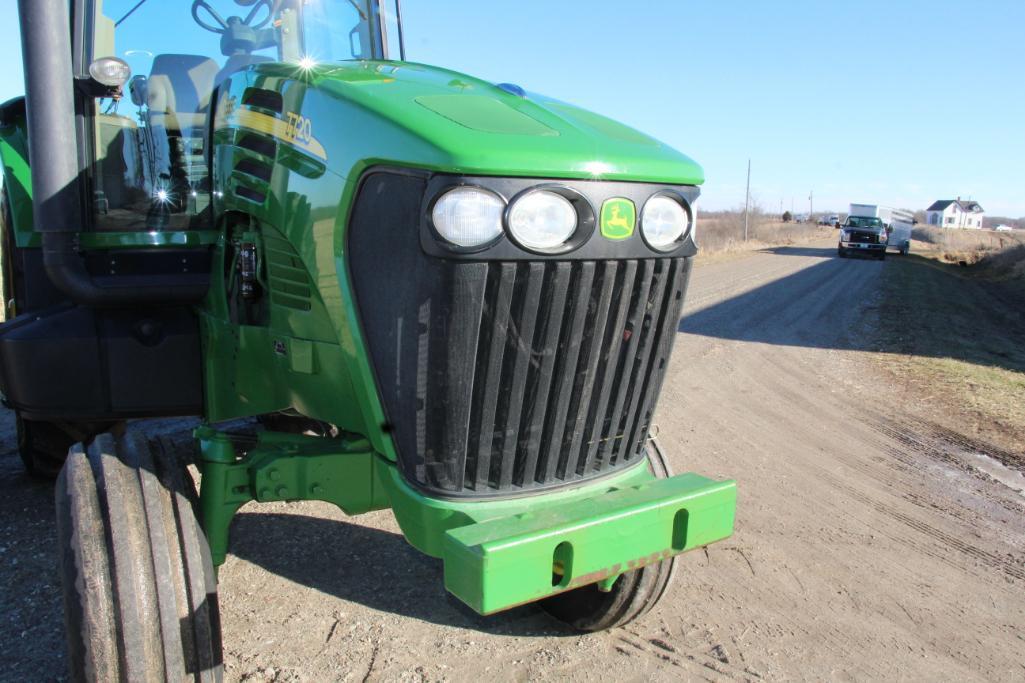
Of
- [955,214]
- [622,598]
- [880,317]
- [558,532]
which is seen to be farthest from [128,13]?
[955,214]

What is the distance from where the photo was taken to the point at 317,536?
4.04 metres

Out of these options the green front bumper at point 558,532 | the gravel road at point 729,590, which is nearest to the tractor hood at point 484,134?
the green front bumper at point 558,532

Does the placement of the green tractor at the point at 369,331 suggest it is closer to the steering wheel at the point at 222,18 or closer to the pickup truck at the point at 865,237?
the steering wheel at the point at 222,18

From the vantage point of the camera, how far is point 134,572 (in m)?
2.21

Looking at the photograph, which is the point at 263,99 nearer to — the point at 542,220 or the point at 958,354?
the point at 542,220

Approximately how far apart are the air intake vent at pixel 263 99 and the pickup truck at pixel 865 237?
31.3 m

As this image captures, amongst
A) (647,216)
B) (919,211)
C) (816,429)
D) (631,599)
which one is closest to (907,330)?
(816,429)

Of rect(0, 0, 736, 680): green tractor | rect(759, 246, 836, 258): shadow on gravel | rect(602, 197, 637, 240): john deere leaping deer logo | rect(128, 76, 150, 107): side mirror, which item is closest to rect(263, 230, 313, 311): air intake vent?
rect(0, 0, 736, 680): green tractor

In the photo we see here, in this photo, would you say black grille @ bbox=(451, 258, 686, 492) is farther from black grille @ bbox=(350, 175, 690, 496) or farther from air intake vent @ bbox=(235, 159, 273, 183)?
air intake vent @ bbox=(235, 159, 273, 183)

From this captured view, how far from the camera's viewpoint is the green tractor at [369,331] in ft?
6.61

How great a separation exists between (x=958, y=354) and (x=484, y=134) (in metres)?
9.37

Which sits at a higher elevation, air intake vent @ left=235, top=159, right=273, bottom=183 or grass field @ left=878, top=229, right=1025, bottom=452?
air intake vent @ left=235, top=159, right=273, bottom=183

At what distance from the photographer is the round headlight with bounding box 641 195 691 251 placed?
2.20 meters

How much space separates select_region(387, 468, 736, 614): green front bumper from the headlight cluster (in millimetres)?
720
